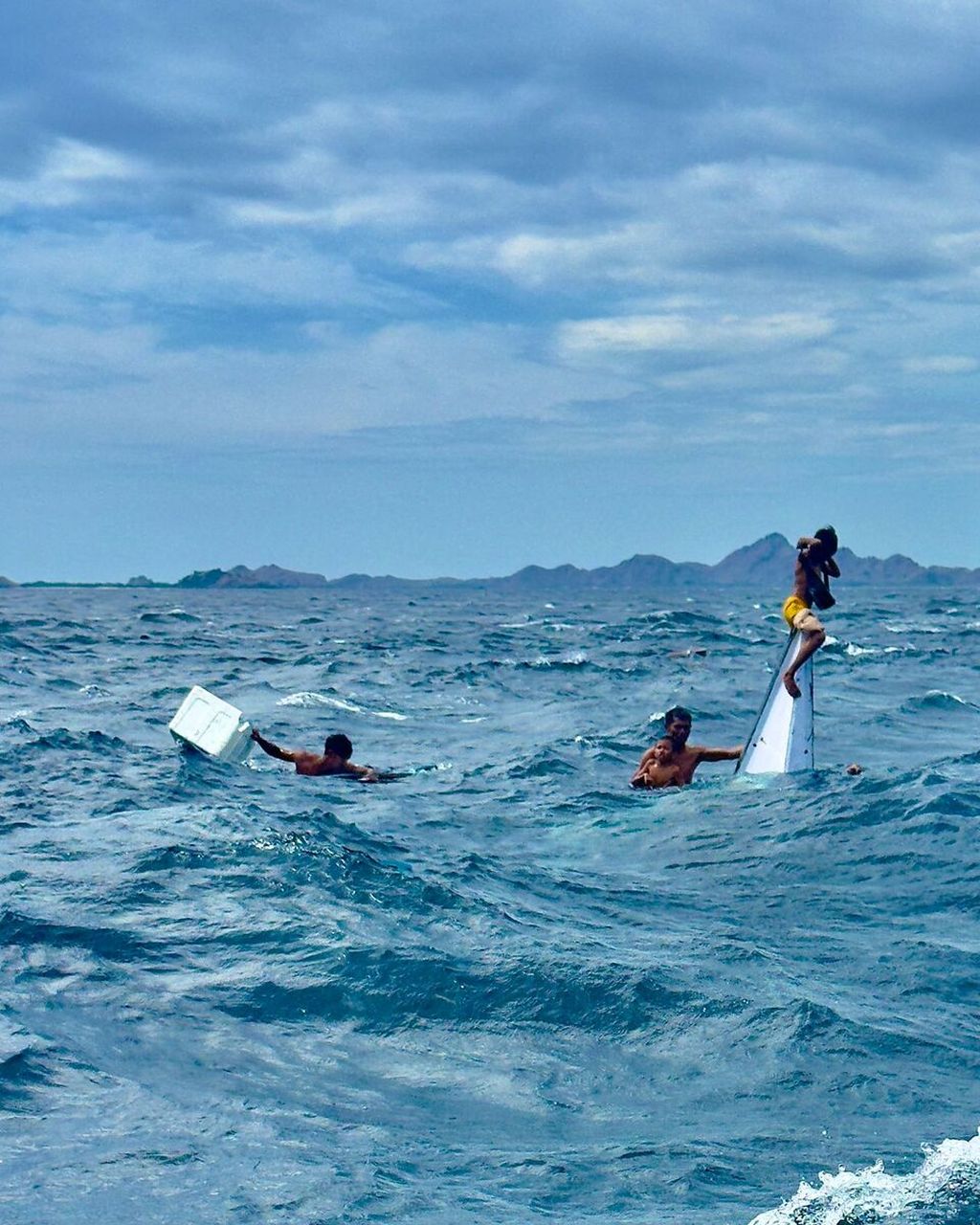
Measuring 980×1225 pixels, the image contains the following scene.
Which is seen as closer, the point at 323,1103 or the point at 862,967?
the point at 323,1103

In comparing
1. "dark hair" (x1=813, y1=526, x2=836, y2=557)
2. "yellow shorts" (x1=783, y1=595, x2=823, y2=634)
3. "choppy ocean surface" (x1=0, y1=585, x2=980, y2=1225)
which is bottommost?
"choppy ocean surface" (x1=0, y1=585, x2=980, y2=1225)

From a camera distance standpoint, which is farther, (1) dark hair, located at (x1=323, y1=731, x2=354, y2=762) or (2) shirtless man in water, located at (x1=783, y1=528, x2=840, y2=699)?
(1) dark hair, located at (x1=323, y1=731, x2=354, y2=762)

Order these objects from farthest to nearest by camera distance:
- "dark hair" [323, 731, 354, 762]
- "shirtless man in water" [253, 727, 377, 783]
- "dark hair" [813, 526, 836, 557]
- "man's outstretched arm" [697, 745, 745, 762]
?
1. "dark hair" [323, 731, 354, 762]
2. "shirtless man in water" [253, 727, 377, 783]
3. "man's outstretched arm" [697, 745, 745, 762]
4. "dark hair" [813, 526, 836, 557]

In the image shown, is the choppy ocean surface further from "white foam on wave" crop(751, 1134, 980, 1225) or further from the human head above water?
the human head above water

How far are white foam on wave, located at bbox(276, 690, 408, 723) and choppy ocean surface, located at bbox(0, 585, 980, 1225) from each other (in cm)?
738

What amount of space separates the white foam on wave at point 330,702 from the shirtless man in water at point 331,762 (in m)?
8.17

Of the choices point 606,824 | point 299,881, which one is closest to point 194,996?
point 299,881

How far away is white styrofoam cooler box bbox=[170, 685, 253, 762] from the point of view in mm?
17688

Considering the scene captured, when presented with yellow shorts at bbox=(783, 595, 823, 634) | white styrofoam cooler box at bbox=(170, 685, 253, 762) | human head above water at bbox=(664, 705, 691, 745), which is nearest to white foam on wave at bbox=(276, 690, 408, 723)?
white styrofoam cooler box at bbox=(170, 685, 253, 762)

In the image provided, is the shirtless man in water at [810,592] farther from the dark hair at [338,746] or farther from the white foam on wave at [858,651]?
the white foam on wave at [858,651]

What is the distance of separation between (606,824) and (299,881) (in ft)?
15.2

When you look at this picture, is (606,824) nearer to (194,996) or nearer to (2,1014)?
(194,996)

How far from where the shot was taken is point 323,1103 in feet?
23.1

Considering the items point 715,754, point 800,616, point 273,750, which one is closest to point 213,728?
point 273,750
